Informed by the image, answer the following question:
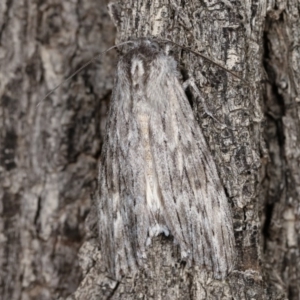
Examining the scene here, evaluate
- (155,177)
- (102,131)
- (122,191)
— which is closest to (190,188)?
(155,177)

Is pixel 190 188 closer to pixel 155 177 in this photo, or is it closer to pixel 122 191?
pixel 155 177

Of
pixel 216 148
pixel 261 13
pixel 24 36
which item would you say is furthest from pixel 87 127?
pixel 261 13

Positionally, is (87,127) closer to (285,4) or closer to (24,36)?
(24,36)

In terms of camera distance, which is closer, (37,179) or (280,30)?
(280,30)
